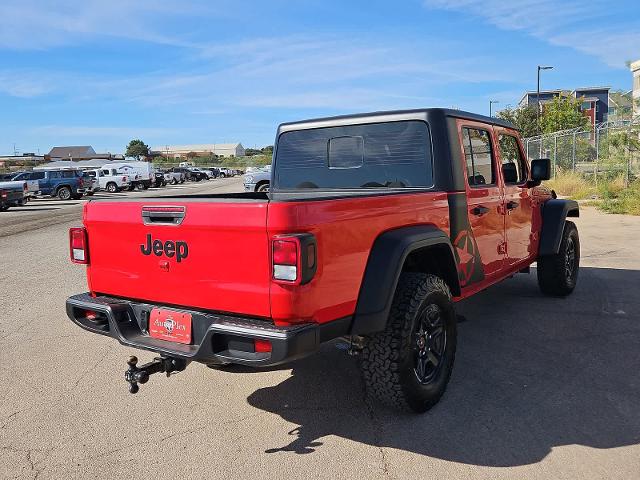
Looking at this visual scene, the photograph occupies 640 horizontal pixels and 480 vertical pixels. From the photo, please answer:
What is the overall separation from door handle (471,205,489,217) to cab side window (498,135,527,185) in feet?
2.28

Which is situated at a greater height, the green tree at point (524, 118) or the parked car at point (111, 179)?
the green tree at point (524, 118)

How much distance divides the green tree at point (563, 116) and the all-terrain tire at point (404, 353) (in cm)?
3602

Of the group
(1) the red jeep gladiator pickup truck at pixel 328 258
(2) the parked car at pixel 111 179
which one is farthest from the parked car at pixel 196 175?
(1) the red jeep gladiator pickup truck at pixel 328 258

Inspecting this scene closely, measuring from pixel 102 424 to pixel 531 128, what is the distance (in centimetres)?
4389

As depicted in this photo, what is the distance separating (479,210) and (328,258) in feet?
6.42

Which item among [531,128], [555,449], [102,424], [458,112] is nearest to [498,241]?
[458,112]

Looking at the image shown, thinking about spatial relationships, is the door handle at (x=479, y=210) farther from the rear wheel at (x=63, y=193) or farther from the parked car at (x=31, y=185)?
the rear wheel at (x=63, y=193)

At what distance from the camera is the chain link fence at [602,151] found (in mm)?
17359

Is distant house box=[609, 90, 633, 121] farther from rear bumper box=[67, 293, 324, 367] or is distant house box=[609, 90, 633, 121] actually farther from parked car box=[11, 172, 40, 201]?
parked car box=[11, 172, 40, 201]

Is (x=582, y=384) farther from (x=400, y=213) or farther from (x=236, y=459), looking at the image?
(x=236, y=459)

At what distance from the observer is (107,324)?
3637 millimetres

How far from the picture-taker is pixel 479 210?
451cm

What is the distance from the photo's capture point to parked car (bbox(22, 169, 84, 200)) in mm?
30438

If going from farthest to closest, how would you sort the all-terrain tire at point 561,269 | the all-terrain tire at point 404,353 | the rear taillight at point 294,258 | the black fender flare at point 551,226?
the all-terrain tire at point 561,269, the black fender flare at point 551,226, the all-terrain tire at point 404,353, the rear taillight at point 294,258
